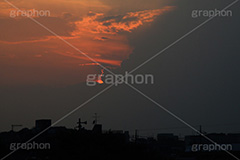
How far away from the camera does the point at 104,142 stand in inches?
1852

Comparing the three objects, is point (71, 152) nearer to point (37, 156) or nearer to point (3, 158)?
point (37, 156)

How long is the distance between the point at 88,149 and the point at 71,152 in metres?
1.50

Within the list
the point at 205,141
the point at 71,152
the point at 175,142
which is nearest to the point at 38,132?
the point at 71,152

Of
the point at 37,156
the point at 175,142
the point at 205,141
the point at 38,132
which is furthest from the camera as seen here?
the point at 175,142

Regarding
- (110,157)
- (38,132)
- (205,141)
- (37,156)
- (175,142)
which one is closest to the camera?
(110,157)

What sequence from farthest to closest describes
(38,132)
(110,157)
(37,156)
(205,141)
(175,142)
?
(175,142) < (205,141) < (38,132) < (37,156) < (110,157)

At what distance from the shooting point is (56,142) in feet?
158

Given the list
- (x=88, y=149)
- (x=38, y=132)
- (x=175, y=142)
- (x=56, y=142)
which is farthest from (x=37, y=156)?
(x=175, y=142)

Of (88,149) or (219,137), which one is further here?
(219,137)

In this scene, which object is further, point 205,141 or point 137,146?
point 205,141

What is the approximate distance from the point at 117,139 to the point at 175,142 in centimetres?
7405

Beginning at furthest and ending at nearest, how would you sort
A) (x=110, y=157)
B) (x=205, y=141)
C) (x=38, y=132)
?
(x=205, y=141)
(x=38, y=132)
(x=110, y=157)

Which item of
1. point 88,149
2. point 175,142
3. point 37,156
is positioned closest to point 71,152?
point 88,149

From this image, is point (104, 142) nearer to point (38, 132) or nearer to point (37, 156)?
point (37, 156)
